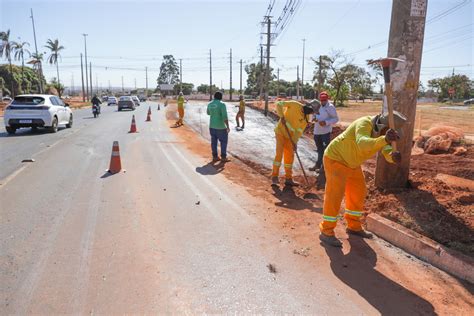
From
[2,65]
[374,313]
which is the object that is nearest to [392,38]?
[374,313]

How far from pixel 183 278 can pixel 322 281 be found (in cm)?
129

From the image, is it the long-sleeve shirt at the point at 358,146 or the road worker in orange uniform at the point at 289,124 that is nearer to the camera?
the long-sleeve shirt at the point at 358,146

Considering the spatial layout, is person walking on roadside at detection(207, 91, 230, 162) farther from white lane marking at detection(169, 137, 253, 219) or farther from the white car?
the white car

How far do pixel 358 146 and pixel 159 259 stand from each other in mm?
2333

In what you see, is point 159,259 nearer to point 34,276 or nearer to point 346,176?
point 34,276

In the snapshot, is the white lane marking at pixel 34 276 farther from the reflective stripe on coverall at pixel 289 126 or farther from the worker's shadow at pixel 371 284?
the reflective stripe on coverall at pixel 289 126

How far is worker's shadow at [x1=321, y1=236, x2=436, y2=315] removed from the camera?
10.6 ft

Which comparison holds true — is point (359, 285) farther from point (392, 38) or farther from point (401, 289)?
point (392, 38)

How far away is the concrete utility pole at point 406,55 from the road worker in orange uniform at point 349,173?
4.23ft

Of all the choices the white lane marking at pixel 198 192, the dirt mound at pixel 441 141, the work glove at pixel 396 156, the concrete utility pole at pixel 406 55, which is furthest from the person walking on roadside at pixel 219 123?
the work glove at pixel 396 156

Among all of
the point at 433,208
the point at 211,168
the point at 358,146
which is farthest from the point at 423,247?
the point at 211,168

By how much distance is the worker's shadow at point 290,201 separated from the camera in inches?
232

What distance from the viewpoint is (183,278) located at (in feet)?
11.8

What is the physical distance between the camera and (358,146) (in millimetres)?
3971
